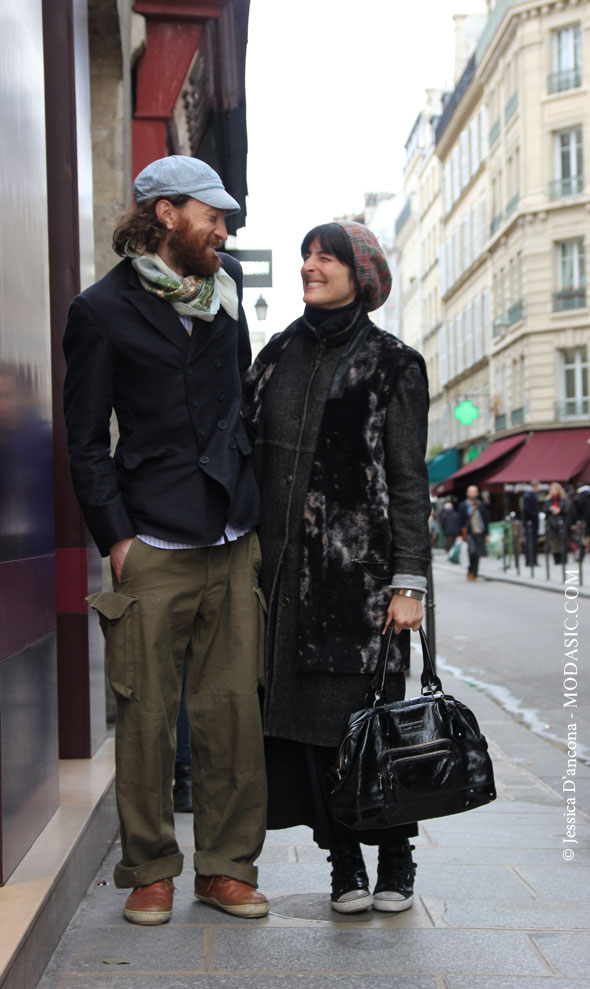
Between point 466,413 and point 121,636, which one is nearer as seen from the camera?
point 121,636

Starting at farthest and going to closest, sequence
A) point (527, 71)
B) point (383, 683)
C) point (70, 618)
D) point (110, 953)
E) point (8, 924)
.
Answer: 1. point (527, 71)
2. point (70, 618)
3. point (383, 683)
4. point (110, 953)
5. point (8, 924)

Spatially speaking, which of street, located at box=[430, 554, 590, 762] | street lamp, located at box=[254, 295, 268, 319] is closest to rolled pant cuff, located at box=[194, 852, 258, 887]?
street, located at box=[430, 554, 590, 762]

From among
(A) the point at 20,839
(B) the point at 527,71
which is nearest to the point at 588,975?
(A) the point at 20,839

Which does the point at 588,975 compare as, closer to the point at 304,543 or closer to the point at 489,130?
the point at 304,543

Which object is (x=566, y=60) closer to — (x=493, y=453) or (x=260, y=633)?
(x=493, y=453)

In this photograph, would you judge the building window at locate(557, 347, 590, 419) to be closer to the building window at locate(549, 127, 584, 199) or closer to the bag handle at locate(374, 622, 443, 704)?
the building window at locate(549, 127, 584, 199)

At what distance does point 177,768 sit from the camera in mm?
4953

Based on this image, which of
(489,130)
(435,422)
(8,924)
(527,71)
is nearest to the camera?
(8,924)

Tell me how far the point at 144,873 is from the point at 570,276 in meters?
38.1

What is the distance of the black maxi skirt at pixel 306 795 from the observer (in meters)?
3.64

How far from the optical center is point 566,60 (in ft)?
132

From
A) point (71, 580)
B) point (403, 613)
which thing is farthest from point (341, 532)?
point (71, 580)

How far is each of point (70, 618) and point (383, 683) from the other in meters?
1.73

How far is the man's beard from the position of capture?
3598mm
